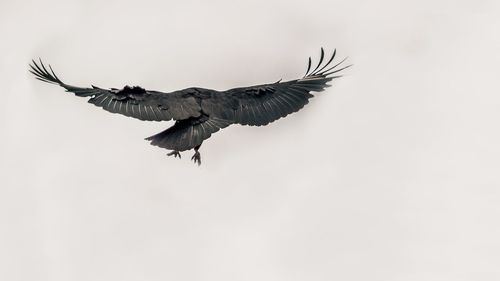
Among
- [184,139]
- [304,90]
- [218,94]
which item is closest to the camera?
[184,139]

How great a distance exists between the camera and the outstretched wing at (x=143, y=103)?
133 ft

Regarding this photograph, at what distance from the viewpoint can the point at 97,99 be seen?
4078 centimetres

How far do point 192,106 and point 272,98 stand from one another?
168 inches

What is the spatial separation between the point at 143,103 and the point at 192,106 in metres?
1.47

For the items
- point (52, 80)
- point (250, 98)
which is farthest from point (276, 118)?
A: point (52, 80)

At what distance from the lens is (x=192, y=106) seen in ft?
134

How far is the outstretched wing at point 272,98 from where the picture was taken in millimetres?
43188

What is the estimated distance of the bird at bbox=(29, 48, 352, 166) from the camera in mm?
39875

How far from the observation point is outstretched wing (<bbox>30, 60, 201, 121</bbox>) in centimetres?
4050

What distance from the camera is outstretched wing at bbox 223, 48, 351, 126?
43188 mm

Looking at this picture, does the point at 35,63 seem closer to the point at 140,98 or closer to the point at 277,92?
the point at 140,98

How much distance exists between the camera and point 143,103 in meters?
40.9

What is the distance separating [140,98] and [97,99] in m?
1.27

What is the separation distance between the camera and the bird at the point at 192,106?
1570 inches
